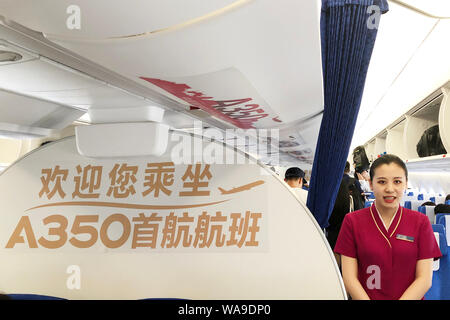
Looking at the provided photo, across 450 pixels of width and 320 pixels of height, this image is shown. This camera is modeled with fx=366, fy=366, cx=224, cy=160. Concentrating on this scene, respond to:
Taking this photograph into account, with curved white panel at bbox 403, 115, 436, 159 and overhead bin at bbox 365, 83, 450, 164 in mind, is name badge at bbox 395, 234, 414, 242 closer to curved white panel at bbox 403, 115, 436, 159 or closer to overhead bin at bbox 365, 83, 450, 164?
overhead bin at bbox 365, 83, 450, 164

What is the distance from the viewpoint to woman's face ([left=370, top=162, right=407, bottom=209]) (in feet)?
4.80

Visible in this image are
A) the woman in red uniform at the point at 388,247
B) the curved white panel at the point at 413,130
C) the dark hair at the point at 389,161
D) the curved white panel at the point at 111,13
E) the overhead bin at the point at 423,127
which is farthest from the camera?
the curved white panel at the point at 413,130

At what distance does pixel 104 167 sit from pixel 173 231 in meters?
0.43

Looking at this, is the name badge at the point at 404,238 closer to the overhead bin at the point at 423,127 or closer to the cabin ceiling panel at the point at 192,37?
the cabin ceiling panel at the point at 192,37

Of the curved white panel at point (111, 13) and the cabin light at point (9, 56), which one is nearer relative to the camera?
the curved white panel at point (111, 13)

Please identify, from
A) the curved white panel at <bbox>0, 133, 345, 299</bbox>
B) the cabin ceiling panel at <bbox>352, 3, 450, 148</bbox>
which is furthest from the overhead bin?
the curved white panel at <bbox>0, 133, 345, 299</bbox>

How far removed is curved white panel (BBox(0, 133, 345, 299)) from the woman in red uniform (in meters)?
0.11

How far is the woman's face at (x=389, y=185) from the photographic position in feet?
4.80

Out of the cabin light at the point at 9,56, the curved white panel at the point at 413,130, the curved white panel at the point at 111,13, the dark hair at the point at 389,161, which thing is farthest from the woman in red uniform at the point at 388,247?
the curved white panel at the point at 413,130

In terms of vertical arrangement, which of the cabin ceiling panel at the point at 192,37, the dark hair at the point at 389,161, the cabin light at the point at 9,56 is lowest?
the dark hair at the point at 389,161

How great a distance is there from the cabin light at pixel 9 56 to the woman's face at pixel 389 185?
137cm

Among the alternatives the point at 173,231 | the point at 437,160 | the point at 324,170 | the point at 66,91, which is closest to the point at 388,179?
the point at 324,170

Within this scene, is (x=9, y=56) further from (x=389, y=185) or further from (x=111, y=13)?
(x=389, y=185)

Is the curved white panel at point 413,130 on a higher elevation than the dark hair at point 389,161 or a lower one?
A: higher
